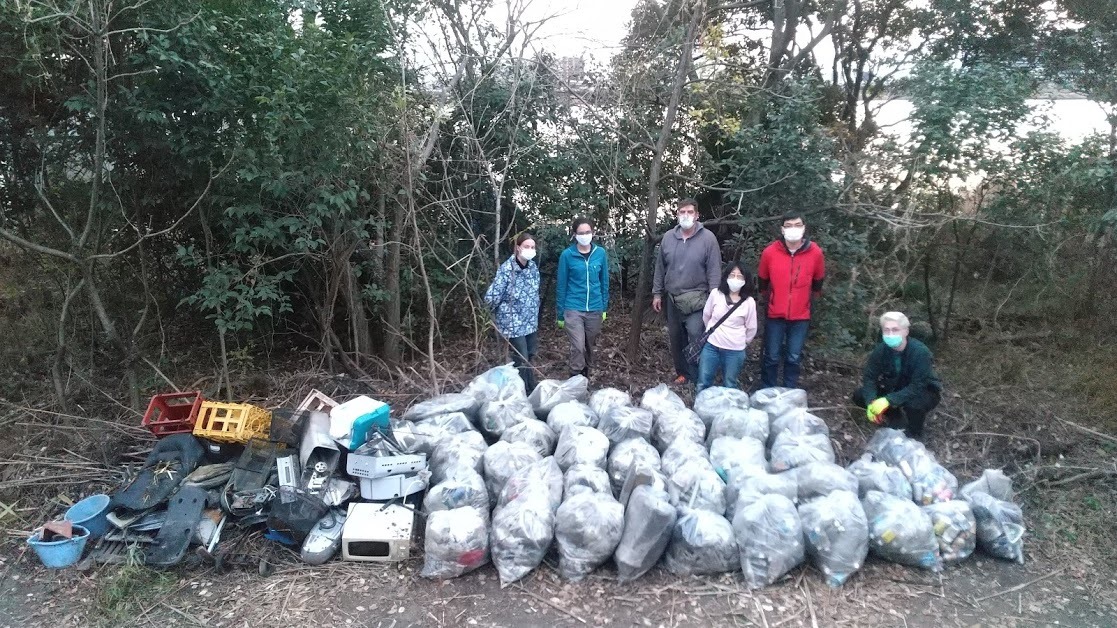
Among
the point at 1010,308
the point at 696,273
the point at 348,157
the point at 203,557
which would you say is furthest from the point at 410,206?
the point at 1010,308

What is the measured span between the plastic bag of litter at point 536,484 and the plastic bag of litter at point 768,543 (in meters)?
0.96

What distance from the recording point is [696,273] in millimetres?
5426

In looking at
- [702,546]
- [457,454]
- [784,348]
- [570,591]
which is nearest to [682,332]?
[784,348]

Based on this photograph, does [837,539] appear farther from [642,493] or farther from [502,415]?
[502,415]

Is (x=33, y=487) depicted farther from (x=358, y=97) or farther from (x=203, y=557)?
(x=358, y=97)

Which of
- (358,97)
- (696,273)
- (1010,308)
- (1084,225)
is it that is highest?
(358,97)

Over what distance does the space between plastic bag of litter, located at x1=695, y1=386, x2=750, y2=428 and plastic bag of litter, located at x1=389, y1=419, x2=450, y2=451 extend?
1.70 m

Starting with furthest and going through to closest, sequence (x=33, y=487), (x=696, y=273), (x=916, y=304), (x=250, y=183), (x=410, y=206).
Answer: (x=916, y=304) < (x=410, y=206) < (x=696, y=273) < (x=250, y=183) < (x=33, y=487)

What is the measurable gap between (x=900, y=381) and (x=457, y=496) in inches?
115

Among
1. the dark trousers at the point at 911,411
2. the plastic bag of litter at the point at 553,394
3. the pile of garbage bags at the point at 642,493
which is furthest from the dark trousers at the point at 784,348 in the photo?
the plastic bag of litter at the point at 553,394

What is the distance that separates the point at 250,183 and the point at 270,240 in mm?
404

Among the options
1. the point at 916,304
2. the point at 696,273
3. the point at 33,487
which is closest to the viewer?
the point at 33,487

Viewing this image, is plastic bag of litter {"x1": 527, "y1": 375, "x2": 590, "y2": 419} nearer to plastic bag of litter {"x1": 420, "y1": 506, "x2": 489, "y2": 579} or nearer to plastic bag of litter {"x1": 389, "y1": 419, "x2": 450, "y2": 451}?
plastic bag of litter {"x1": 389, "y1": 419, "x2": 450, "y2": 451}

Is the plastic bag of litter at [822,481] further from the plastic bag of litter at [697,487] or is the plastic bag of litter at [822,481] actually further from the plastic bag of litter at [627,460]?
the plastic bag of litter at [627,460]
